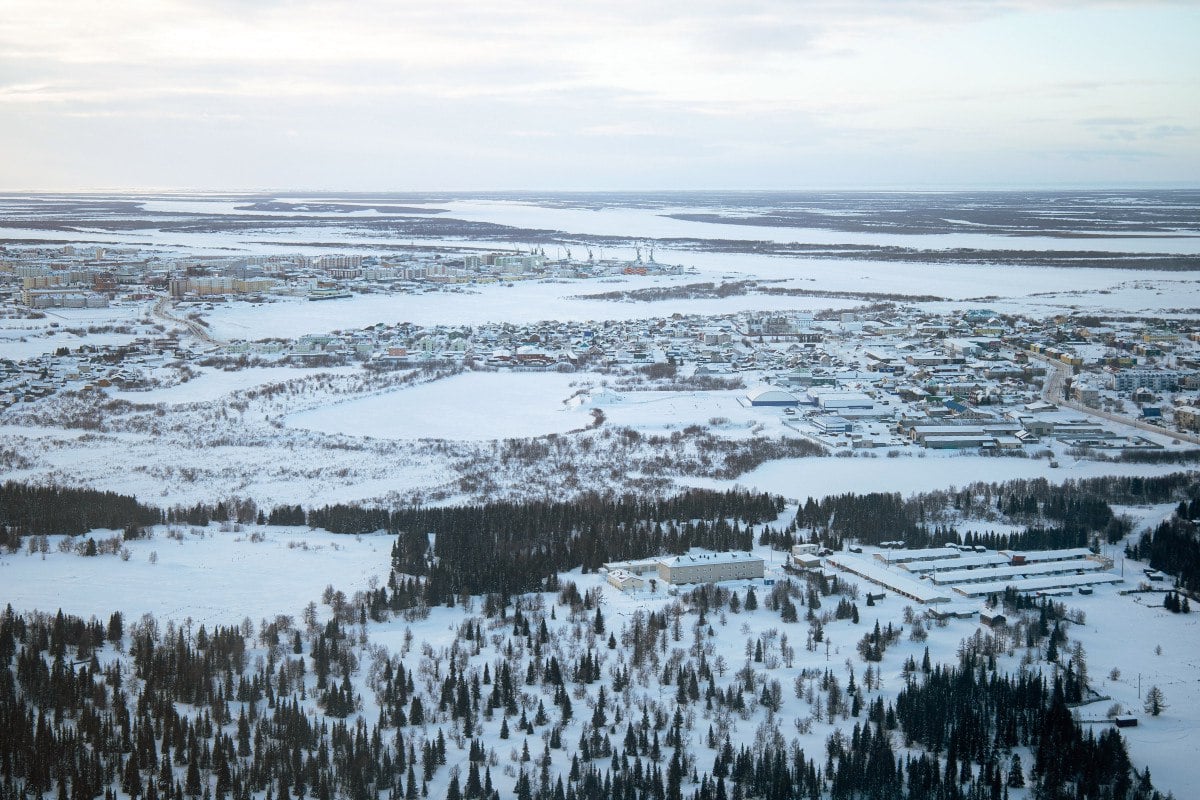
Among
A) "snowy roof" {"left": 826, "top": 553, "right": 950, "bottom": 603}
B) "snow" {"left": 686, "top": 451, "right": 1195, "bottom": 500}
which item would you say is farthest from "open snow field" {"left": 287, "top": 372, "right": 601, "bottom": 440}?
"snowy roof" {"left": 826, "top": 553, "right": 950, "bottom": 603}

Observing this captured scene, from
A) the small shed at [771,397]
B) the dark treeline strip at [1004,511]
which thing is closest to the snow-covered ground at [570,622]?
the dark treeline strip at [1004,511]

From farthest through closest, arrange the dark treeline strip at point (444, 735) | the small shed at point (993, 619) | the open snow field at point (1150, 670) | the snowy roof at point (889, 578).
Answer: the snowy roof at point (889, 578) → the small shed at point (993, 619) → the open snow field at point (1150, 670) → the dark treeline strip at point (444, 735)

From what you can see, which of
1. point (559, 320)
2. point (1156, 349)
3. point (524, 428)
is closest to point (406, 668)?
point (524, 428)

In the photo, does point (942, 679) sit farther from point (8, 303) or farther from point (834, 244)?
point (834, 244)

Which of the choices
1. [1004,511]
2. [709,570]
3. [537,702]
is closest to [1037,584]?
[1004,511]

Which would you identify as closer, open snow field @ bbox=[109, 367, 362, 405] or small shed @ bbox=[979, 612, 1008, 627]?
small shed @ bbox=[979, 612, 1008, 627]

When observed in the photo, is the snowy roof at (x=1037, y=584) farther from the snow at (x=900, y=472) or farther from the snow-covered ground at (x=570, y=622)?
the snow at (x=900, y=472)

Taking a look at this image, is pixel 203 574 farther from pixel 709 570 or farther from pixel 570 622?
pixel 709 570

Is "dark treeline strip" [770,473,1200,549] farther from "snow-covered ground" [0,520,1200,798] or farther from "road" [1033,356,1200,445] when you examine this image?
"road" [1033,356,1200,445]
